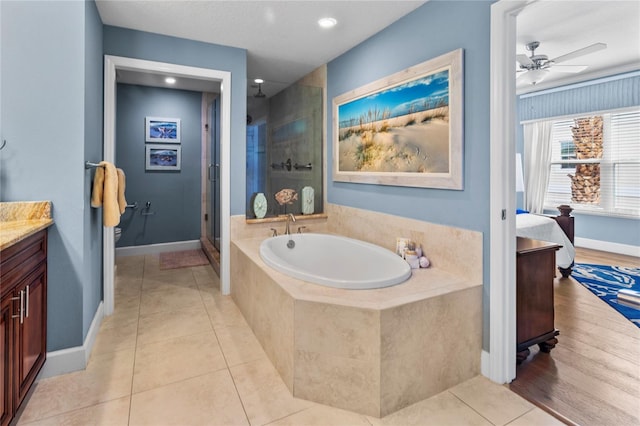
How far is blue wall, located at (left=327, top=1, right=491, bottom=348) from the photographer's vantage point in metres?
2.00

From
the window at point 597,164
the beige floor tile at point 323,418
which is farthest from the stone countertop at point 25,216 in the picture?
the window at point 597,164

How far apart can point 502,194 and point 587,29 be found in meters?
2.81

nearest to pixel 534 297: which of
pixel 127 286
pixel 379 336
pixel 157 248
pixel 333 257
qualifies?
pixel 379 336

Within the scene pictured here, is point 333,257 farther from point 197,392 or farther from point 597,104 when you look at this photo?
point 597,104

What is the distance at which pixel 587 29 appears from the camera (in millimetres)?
3393

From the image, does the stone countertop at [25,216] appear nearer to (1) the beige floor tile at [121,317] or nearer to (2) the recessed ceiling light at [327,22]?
(1) the beige floor tile at [121,317]

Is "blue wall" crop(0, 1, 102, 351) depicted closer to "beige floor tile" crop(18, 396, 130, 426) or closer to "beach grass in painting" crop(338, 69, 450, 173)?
"beige floor tile" crop(18, 396, 130, 426)

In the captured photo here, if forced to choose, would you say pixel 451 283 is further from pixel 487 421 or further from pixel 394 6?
pixel 394 6

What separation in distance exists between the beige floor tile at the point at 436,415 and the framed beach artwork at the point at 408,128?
1.24 m

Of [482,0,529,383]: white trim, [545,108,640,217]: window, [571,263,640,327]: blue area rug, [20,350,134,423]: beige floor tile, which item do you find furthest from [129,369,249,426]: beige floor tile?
[545,108,640,217]: window

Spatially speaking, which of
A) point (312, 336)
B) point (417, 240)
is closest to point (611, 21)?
point (417, 240)

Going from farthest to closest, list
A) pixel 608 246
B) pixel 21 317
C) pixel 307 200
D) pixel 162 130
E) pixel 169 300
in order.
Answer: pixel 608 246 → pixel 162 130 → pixel 307 200 → pixel 169 300 → pixel 21 317

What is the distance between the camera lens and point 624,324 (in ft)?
8.54

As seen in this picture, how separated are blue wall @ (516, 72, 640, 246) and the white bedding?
1.75 meters
